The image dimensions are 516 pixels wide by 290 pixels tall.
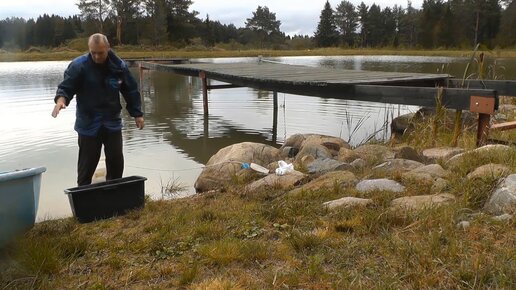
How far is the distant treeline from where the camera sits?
5334cm

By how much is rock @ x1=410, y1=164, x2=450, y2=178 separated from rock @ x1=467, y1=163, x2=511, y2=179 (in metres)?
0.31

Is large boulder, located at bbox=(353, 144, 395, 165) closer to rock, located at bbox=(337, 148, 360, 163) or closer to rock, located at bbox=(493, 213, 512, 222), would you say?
rock, located at bbox=(337, 148, 360, 163)

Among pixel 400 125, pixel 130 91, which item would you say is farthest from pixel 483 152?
pixel 400 125

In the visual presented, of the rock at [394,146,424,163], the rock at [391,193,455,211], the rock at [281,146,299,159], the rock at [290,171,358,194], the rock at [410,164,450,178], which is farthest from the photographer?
the rock at [281,146,299,159]

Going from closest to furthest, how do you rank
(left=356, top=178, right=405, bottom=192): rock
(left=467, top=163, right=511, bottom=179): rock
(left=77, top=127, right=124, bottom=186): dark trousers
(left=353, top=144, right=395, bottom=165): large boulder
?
(left=467, top=163, right=511, bottom=179): rock < (left=356, top=178, right=405, bottom=192): rock < (left=77, top=127, right=124, bottom=186): dark trousers < (left=353, top=144, right=395, bottom=165): large boulder

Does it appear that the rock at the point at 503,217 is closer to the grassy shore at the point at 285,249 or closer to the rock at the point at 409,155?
the grassy shore at the point at 285,249

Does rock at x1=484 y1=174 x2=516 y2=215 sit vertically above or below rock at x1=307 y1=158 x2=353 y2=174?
above

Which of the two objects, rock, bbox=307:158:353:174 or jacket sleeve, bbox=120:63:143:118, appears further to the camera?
rock, bbox=307:158:353:174

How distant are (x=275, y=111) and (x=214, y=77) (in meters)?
1.75

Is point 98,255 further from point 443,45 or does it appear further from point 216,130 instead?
point 443,45

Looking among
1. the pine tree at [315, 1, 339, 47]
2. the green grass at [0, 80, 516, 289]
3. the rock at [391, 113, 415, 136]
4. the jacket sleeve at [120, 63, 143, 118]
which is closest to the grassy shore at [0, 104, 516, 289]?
the green grass at [0, 80, 516, 289]

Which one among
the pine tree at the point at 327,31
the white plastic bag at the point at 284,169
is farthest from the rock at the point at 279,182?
the pine tree at the point at 327,31

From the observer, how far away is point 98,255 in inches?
127

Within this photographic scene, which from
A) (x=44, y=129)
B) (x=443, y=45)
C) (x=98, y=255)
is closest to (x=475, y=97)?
(x=98, y=255)
